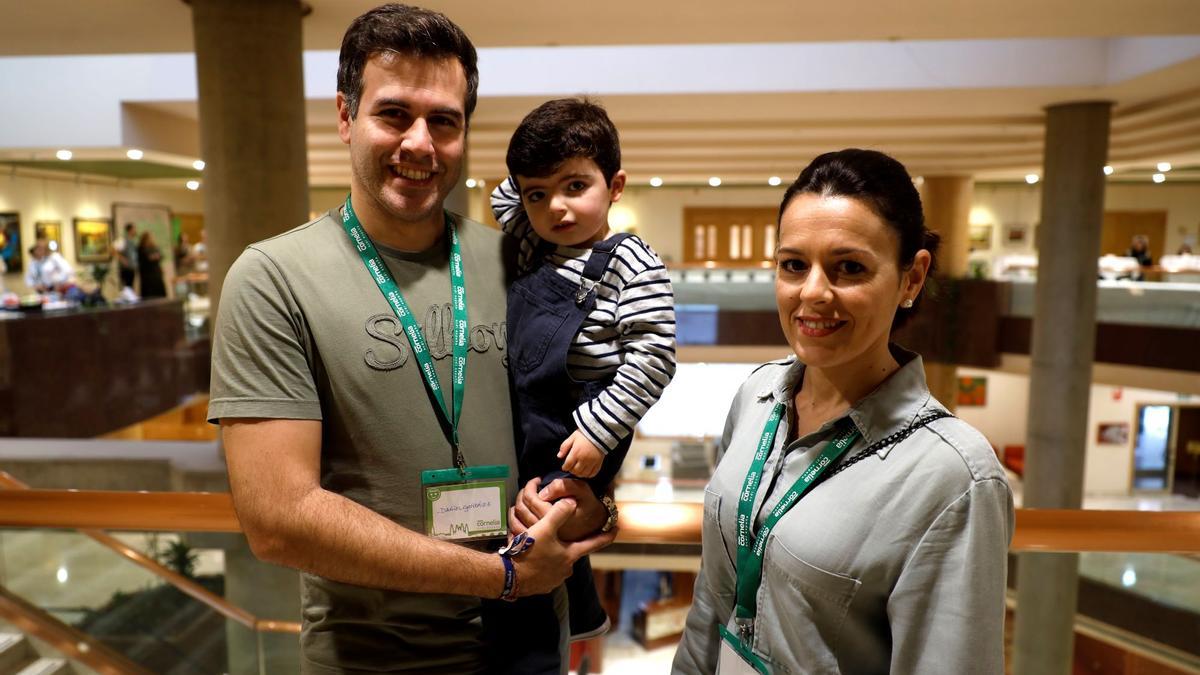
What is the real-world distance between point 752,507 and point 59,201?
62.2 ft

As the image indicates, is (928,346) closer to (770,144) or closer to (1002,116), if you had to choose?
(770,144)

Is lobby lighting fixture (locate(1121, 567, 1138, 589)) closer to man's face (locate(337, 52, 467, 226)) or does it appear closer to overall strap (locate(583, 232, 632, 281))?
overall strap (locate(583, 232, 632, 281))

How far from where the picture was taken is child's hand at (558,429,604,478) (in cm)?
162

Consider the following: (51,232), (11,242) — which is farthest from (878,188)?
(51,232)

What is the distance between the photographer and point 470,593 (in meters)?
1.53

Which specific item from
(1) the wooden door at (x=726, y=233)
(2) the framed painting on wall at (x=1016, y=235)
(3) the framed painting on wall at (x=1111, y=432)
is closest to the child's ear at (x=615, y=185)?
(3) the framed painting on wall at (x=1111, y=432)

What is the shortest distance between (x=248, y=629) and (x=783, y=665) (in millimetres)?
1882

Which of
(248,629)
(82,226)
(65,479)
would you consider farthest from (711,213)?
(248,629)

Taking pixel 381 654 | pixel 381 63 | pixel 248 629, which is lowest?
pixel 248 629

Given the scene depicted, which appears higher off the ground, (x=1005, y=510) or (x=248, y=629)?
(x=1005, y=510)

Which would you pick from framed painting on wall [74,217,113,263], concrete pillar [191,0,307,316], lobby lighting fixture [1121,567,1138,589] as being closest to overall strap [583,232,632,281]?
lobby lighting fixture [1121,567,1138,589]

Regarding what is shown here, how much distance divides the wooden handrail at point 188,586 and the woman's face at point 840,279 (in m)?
1.88

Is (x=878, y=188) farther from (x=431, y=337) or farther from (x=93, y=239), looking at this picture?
(x=93, y=239)

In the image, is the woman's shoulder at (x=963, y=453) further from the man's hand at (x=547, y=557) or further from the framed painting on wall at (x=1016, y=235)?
the framed painting on wall at (x=1016, y=235)
